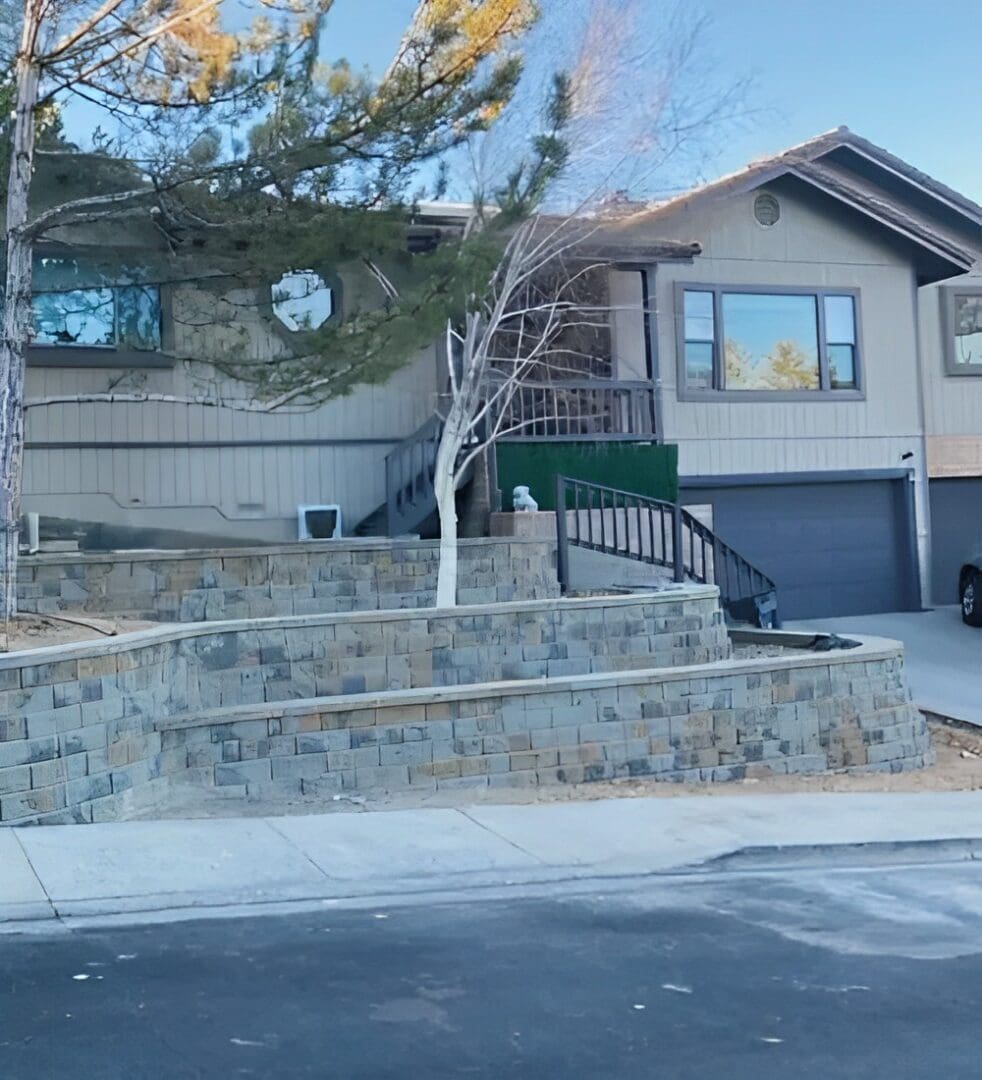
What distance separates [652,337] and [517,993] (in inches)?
499

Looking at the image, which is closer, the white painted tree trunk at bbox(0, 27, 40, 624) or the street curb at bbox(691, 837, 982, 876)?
the street curb at bbox(691, 837, 982, 876)

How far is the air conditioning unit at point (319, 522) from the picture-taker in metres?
16.0

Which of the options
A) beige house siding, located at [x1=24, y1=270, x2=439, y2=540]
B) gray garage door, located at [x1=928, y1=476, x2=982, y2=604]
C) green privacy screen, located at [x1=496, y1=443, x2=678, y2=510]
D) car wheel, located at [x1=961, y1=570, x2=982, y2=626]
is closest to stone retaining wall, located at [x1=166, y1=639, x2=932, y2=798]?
green privacy screen, located at [x1=496, y1=443, x2=678, y2=510]

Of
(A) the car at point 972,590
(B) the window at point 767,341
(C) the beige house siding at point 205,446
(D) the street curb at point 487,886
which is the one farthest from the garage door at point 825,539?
(D) the street curb at point 487,886

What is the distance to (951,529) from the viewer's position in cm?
2095

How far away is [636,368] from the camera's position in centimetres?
1803

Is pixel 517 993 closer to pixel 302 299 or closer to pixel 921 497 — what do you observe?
pixel 302 299

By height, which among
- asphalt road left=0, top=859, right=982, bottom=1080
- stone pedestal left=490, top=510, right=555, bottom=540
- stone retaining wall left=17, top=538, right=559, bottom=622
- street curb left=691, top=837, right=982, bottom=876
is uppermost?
stone pedestal left=490, top=510, right=555, bottom=540

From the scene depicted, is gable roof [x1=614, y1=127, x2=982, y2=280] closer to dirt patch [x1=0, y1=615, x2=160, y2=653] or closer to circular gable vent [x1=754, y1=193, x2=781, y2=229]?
circular gable vent [x1=754, y1=193, x2=781, y2=229]

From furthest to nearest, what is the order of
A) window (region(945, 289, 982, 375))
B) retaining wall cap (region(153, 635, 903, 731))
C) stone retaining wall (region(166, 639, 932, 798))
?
window (region(945, 289, 982, 375)) < stone retaining wall (region(166, 639, 932, 798)) < retaining wall cap (region(153, 635, 903, 731))

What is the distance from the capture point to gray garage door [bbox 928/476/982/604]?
68.1 ft

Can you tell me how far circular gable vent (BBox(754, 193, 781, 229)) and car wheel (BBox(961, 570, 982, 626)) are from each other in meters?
5.50

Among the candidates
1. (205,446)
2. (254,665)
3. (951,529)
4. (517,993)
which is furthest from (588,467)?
(517,993)

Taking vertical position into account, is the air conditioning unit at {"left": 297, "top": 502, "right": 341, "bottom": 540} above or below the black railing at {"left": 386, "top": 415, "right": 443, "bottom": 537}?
below
